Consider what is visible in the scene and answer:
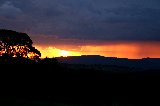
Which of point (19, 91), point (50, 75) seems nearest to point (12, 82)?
point (19, 91)

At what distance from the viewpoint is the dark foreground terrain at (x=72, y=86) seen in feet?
159

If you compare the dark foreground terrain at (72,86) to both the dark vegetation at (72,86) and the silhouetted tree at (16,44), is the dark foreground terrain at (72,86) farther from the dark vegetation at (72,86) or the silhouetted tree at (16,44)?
the silhouetted tree at (16,44)

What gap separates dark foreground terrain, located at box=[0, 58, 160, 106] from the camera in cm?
4853

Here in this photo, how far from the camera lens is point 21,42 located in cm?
7781

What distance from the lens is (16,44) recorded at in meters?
77.1

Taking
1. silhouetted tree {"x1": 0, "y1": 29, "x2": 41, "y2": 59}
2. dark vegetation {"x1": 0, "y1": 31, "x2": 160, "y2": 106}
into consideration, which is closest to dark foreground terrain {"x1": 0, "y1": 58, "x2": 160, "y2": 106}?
dark vegetation {"x1": 0, "y1": 31, "x2": 160, "y2": 106}

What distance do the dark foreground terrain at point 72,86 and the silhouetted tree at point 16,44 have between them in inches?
913

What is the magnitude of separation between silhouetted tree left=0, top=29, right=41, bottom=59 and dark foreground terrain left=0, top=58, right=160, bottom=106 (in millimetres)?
23193

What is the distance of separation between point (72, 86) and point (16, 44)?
30.2 metres

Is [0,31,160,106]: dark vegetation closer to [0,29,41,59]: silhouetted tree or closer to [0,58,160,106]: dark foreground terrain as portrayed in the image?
[0,58,160,106]: dark foreground terrain

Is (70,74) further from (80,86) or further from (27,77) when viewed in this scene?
(27,77)

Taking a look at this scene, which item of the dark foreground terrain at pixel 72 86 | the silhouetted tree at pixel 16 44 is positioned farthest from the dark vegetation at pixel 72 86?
the silhouetted tree at pixel 16 44

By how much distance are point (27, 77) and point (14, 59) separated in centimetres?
2213

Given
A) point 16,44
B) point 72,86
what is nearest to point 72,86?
point 72,86
